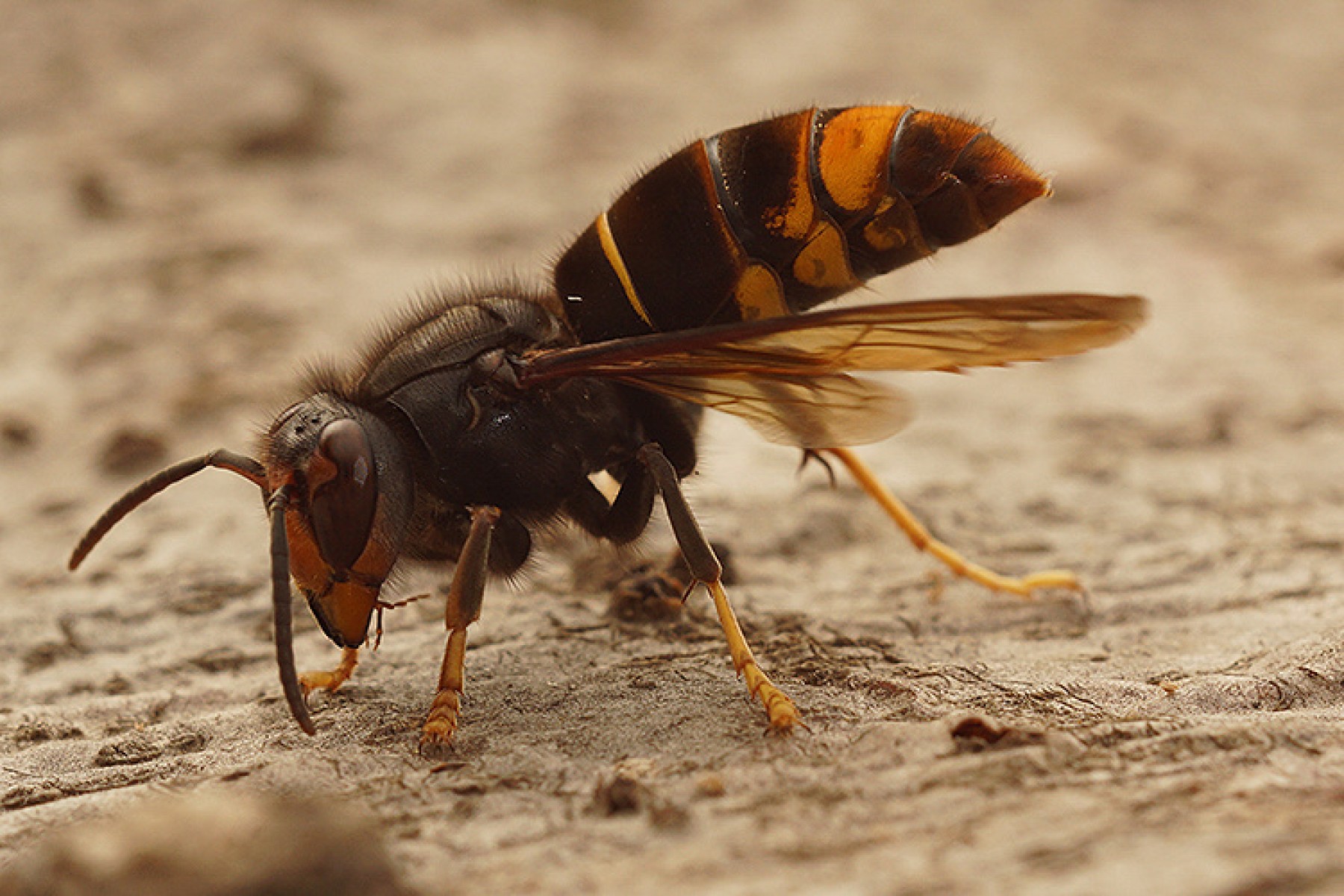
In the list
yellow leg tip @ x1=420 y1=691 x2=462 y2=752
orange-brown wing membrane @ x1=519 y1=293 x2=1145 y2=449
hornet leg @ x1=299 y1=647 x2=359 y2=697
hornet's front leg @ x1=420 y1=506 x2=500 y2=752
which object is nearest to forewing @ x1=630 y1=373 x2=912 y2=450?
orange-brown wing membrane @ x1=519 y1=293 x2=1145 y2=449

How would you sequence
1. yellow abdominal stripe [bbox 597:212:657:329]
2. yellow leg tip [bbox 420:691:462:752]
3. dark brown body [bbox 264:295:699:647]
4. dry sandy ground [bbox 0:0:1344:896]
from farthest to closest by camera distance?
yellow abdominal stripe [bbox 597:212:657:329]
dark brown body [bbox 264:295:699:647]
yellow leg tip [bbox 420:691:462:752]
dry sandy ground [bbox 0:0:1344:896]

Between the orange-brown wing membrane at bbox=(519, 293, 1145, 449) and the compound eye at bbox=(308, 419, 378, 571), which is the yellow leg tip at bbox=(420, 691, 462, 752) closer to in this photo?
the compound eye at bbox=(308, 419, 378, 571)

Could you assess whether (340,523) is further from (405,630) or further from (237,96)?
(237,96)

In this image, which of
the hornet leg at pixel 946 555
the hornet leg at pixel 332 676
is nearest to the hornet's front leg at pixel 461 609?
the hornet leg at pixel 332 676

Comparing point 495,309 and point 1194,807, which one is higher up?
point 495,309

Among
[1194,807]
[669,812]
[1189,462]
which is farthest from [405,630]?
[1189,462]
